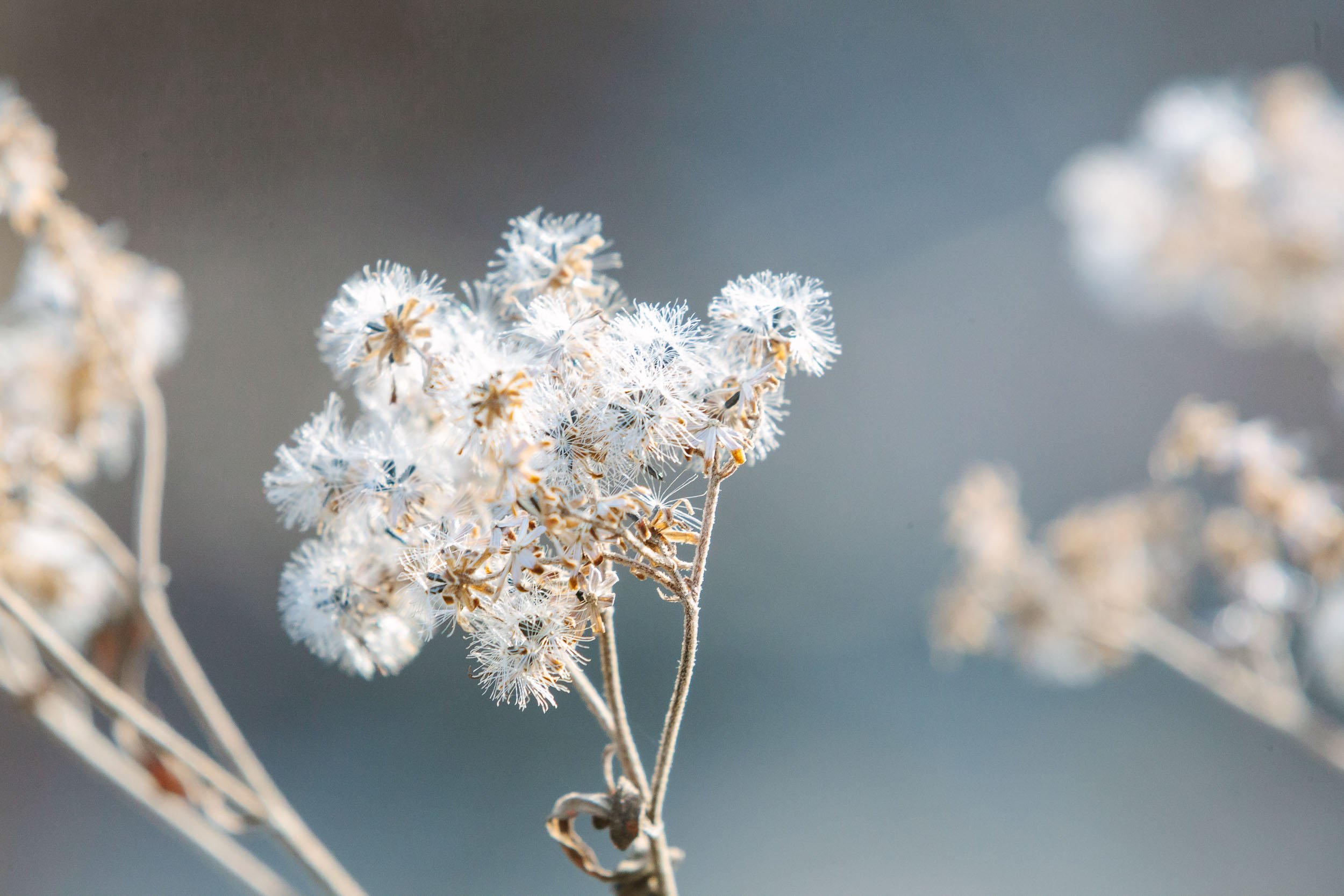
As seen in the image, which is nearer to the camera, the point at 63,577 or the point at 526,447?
the point at 526,447

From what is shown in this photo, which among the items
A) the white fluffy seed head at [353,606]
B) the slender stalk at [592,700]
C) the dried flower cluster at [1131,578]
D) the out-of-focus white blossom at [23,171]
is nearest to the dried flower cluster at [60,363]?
the out-of-focus white blossom at [23,171]

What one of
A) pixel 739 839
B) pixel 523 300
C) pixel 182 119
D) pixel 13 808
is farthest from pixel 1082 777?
pixel 13 808

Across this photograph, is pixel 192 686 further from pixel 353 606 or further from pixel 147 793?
pixel 353 606

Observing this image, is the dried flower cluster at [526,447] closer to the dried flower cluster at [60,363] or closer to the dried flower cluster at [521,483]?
the dried flower cluster at [521,483]

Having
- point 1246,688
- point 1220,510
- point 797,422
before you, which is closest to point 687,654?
point 1246,688

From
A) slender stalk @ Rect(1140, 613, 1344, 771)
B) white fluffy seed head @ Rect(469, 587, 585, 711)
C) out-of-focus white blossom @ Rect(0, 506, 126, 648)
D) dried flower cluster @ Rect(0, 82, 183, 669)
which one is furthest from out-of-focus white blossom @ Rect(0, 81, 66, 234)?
slender stalk @ Rect(1140, 613, 1344, 771)

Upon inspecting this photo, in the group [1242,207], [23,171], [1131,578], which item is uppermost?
[1242,207]

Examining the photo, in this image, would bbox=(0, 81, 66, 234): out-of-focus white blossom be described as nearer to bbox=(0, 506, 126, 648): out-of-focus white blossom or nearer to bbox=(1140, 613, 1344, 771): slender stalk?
bbox=(0, 506, 126, 648): out-of-focus white blossom

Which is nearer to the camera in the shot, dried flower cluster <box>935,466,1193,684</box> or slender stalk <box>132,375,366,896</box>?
slender stalk <box>132,375,366,896</box>

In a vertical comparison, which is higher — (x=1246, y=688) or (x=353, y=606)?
(x=1246, y=688)
